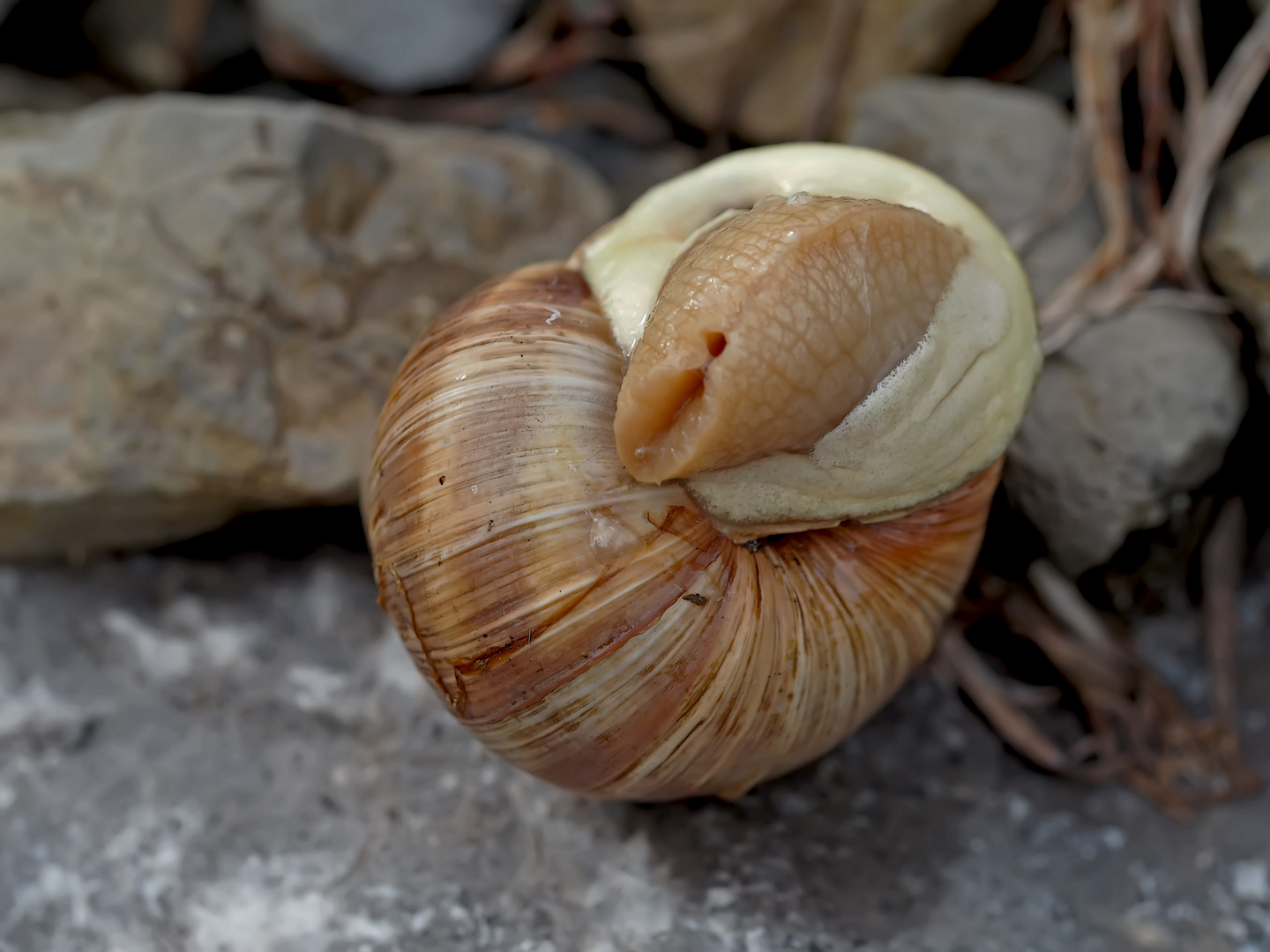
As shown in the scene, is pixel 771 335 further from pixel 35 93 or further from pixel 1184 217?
Result: pixel 35 93

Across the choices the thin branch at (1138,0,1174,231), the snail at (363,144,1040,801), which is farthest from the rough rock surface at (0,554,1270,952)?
the thin branch at (1138,0,1174,231)

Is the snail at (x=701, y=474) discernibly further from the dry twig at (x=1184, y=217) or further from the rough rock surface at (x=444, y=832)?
the dry twig at (x=1184, y=217)

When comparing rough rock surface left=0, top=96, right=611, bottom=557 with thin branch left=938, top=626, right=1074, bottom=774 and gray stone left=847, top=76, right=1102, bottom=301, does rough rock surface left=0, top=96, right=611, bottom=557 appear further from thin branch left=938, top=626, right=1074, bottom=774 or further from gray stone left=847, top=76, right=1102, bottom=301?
thin branch left=938, top=626, right=1074, bottom=774

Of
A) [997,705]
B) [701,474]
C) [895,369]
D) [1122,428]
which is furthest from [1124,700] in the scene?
[701,474]

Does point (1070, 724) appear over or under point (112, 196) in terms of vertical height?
under

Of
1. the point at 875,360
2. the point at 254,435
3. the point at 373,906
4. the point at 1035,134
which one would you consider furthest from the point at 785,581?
the point at 1035,134

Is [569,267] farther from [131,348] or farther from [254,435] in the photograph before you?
[131,348]
